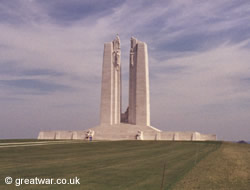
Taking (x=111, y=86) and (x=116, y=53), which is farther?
(x=116, y=53)

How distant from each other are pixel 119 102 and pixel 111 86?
346 centimetres

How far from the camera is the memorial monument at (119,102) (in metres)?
48.5

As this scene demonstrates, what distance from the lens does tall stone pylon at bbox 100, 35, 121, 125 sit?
174 feet

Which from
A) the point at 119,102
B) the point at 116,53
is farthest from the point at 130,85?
the point at 116,53

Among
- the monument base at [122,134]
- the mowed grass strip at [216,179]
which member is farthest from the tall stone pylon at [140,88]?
the mowed grass strip at [216,179]

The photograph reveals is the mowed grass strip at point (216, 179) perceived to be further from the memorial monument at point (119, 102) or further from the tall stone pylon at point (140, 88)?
the tall stone pylon at point (140, 88)

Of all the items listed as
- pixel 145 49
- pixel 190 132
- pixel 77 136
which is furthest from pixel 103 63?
pixel 190 132

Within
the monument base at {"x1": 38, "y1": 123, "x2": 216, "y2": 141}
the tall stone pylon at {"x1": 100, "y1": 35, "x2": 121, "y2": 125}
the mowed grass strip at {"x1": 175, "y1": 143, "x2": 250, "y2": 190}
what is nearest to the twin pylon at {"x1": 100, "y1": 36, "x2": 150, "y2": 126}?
the tall stone pylon at {"x1": 100, "y1": 35, "x2": 121, "y2": 125}

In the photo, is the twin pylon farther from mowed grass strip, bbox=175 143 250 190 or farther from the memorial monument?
mowed grass strip, bbox=175 143 250 190

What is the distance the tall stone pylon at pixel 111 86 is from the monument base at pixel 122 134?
10.9 feet

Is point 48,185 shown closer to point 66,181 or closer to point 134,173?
point 66,181

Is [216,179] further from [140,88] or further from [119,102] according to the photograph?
[119,102]

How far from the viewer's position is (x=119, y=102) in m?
54.8

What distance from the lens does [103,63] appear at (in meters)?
54.1
